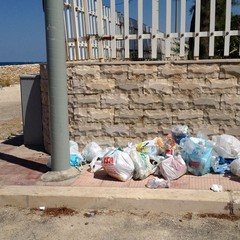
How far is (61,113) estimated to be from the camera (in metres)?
4.05

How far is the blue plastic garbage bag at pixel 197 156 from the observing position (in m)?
4.13

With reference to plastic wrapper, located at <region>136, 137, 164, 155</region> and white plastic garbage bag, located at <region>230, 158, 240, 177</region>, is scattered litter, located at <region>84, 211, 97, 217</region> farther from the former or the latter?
white plastic garbage bag, located at <region>230, 158, 240, 177</region>

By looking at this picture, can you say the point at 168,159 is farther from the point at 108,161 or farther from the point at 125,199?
the point at 125,199

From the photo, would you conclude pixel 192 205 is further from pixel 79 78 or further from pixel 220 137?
pixel 79 78

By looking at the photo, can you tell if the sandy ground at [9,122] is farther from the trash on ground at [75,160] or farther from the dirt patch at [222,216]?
the dirt patch at [222,216]

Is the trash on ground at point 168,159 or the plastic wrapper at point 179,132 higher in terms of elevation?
the plastic wrapper at point 179,132

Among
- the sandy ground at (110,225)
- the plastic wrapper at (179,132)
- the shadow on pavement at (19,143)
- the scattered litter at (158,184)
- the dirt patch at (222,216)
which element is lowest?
the sandy ground at (110,225)

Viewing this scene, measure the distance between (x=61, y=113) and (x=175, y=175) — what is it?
153cm

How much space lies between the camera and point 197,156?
414cm

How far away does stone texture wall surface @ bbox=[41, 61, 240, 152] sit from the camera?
15.6 ft

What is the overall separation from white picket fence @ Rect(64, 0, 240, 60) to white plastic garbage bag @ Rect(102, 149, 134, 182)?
165 centimetres

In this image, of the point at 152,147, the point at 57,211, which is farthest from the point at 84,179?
the point at 152,147

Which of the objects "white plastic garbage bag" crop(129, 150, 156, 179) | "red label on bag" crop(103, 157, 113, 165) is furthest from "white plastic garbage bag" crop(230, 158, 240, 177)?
"red label on bag" crop(103, 157, 113, 165)

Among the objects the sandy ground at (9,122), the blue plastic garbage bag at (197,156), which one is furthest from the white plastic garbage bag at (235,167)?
the sandy ground at (9,122)
